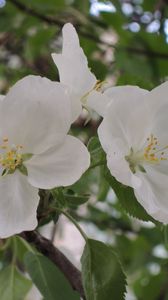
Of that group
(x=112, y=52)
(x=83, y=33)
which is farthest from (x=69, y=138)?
(x=112, y=52)

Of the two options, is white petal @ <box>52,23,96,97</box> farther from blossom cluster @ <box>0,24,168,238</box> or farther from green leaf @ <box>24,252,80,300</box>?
green leaf @ <box>24,252,80,300</box>

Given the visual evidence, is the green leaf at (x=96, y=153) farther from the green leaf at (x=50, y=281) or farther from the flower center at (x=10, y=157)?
the green leaf at (x=50, y=281)

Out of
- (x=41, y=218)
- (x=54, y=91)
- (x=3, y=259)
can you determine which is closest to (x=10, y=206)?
(x=41, y=218)

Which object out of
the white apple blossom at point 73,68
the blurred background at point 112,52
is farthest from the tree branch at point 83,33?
the white apple blossom at point 73,68

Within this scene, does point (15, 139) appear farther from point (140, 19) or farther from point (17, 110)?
point (140, 19)

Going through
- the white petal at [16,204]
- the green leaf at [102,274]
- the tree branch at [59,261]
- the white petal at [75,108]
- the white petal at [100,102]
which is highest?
the white petal at [100,102]

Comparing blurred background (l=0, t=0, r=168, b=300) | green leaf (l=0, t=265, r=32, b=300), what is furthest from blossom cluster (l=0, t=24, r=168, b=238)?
blurred background (l=0, t=0, r=168, b=300)
